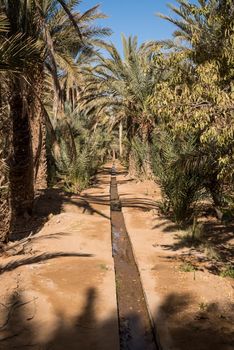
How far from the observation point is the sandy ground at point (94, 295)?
13.7ft

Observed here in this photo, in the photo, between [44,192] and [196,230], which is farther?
[44,192]

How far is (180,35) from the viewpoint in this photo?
1731cm

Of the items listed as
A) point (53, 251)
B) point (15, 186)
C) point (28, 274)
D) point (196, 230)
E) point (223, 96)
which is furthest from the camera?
point (15, 186)

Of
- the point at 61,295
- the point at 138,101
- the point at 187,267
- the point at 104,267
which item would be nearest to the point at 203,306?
the point at 187,267

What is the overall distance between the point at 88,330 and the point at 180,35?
15.1 m

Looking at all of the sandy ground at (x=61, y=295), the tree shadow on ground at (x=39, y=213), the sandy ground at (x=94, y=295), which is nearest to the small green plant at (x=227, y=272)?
the sandy ground at (x=94, y=295)

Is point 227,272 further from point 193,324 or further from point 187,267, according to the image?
point 193,324

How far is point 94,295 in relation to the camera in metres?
5.29

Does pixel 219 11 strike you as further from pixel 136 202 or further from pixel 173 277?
pixel 136 202

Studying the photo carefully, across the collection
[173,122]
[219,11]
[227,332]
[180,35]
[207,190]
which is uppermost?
[180,35]

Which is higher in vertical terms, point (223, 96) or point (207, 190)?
point (223, 96)

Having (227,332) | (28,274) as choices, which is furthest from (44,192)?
(227,332)

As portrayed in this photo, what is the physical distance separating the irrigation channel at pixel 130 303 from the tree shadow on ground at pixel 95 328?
0.10 m

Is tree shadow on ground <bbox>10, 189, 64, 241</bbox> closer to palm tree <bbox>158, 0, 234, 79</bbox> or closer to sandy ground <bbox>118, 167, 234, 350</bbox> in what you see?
sandy ground <bbox>118, 167, 234, 350</bbox>
